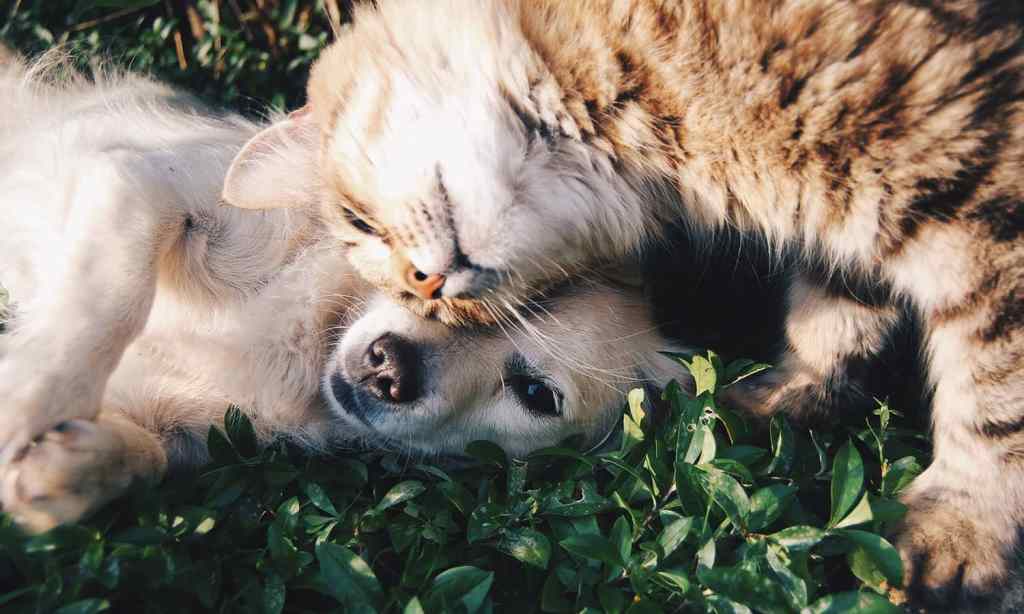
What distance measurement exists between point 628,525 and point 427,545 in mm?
450

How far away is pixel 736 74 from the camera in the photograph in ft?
6.20

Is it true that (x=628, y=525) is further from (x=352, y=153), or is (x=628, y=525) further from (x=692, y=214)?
(x=352, y=153)

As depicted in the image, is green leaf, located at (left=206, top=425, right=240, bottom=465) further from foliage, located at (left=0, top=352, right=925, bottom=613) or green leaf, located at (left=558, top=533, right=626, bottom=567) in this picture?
green leaf, located at (left=558, top=533, right=626, bottom=567)

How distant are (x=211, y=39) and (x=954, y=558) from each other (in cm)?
337

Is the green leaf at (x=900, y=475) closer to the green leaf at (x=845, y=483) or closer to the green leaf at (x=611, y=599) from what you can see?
the green leaf at (x=845, y=483)

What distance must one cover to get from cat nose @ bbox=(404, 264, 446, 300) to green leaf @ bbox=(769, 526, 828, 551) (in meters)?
0.92

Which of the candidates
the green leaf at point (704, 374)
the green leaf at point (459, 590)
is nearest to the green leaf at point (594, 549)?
the green leaf at point (459, 590)

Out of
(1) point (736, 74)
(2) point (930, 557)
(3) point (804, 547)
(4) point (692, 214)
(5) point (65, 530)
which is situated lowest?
(2) point (930, 557)

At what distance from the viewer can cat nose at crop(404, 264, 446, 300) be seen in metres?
2.09

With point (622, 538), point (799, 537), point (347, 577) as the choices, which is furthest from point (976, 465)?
point (347, 577)

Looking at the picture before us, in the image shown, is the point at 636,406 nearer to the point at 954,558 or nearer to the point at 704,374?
the point at 704,374

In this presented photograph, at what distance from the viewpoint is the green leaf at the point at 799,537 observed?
1788 mm

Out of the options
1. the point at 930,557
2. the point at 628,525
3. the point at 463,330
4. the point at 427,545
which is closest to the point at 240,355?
the point at 463,330

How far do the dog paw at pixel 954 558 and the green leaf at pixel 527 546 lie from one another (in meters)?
0.76
